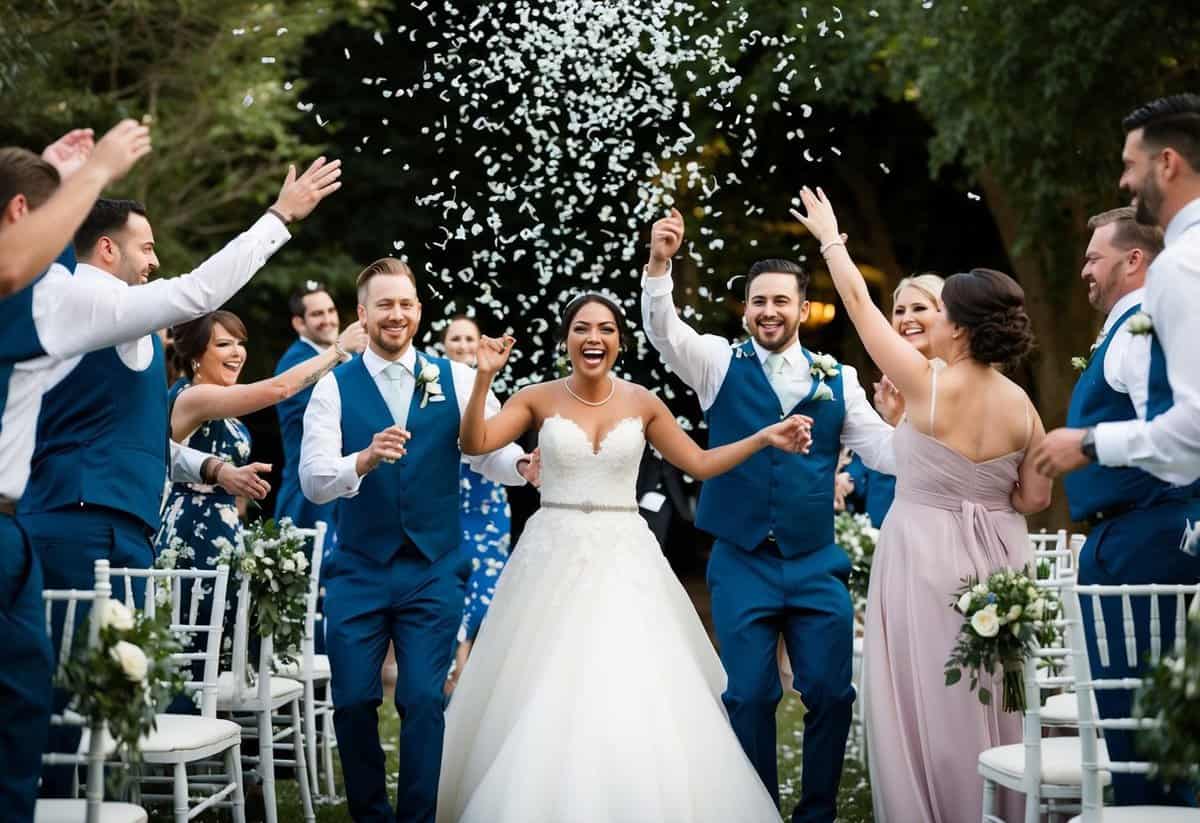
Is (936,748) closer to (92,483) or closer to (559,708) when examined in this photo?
(559,708)

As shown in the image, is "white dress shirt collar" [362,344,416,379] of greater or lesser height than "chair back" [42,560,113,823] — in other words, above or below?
above

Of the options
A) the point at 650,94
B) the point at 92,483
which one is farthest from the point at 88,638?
the point at 650,94

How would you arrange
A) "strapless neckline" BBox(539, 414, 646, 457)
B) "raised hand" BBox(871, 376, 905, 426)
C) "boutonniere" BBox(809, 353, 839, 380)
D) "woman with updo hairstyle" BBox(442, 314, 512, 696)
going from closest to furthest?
"strapless neckline" BBox(539, 414, 646, 457), "boutonniere" BBox(809, 353, 839, 380), "raised hand" BBox(871, 376, 905, 426), "woman with updo hairstyle" BBox(442, 314, 512, 696)

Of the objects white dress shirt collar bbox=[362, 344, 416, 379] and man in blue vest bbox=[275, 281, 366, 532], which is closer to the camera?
white dress shirt collar bbox=[362, 344, 416, 379]

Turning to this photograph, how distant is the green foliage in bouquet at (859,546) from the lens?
25.3ft

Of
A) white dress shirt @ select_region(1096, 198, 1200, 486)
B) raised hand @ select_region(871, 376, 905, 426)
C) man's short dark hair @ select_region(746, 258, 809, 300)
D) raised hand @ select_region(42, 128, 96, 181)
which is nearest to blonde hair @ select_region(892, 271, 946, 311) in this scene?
raised hand @ select_region(871, 376, 905, 426)

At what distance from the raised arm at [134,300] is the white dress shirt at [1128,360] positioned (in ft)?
7.57

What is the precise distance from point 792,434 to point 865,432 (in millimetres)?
684

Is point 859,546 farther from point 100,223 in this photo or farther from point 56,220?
point 56,220

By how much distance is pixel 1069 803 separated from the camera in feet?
14.9

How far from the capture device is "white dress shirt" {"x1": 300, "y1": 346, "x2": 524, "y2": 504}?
5285 mm

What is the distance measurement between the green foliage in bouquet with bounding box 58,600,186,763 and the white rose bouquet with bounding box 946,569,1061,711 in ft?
7.29

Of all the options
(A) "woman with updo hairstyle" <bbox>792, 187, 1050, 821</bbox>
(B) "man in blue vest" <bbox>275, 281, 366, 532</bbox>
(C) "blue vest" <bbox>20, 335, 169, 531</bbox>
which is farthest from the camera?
(B) "man in blue vest" <bbox>275, 281, 366, 532</bbox>

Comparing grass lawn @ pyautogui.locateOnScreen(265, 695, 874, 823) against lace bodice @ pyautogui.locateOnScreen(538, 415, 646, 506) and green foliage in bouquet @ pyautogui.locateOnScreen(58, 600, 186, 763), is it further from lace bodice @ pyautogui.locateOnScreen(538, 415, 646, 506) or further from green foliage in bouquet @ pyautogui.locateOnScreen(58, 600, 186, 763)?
green foliage in bouquet @ pyautogui.locateOnScreen(58, 600, 186, 763)
